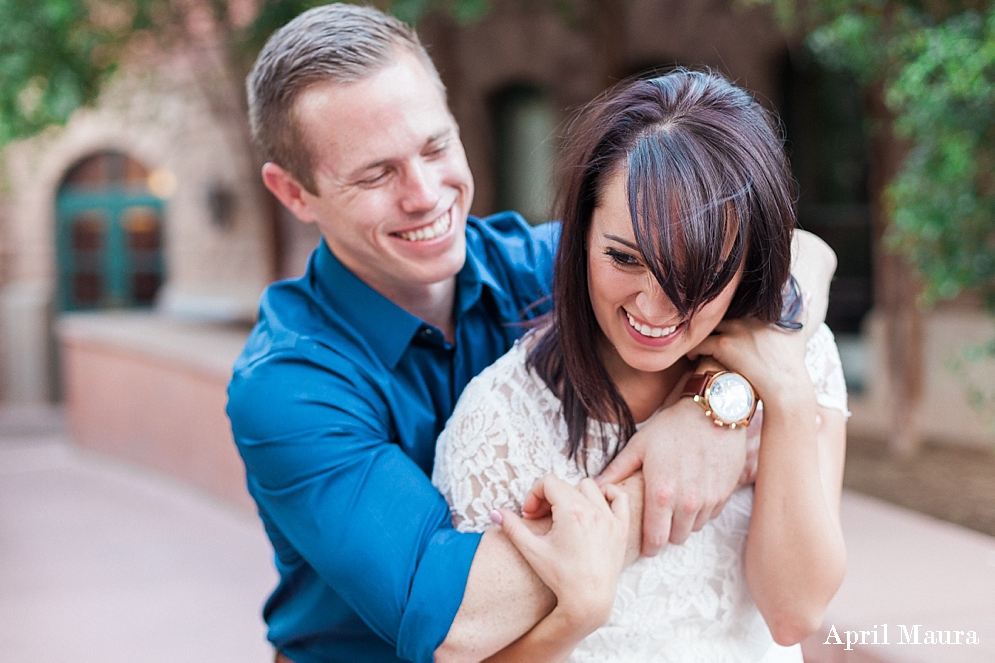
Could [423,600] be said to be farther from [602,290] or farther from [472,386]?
[602,290]

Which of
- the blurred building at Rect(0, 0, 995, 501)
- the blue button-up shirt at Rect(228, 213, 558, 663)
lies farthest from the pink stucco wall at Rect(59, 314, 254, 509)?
the blue button-up shirt at Rect(228, 213, 558, 663)

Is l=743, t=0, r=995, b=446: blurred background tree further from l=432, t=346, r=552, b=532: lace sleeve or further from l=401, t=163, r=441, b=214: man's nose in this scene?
l=432, t=346, r=552, b=532: lace sleeve

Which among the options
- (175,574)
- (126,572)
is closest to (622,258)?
(175,574)

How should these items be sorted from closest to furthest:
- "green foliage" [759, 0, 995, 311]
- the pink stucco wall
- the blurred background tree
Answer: the blurred background tree → "green foliage" [759, 0, 995, 311] → the pink stucco wall

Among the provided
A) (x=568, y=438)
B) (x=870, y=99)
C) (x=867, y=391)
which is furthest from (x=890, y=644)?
(x=867, y=391)

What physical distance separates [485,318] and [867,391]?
7917 mm

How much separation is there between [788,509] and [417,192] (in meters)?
0.93

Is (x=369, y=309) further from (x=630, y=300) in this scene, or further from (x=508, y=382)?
(x=630, y=300)

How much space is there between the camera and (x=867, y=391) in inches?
378

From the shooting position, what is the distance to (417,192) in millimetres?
2168

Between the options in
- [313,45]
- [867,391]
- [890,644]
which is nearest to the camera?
[313,45]

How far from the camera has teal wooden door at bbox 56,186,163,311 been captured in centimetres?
1562

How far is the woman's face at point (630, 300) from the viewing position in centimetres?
169

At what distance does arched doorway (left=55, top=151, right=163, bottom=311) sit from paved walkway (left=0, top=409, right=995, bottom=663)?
616cm
